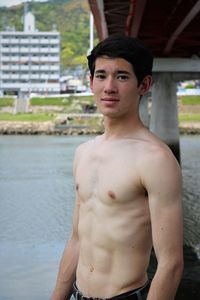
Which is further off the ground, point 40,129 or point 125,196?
point 125,196

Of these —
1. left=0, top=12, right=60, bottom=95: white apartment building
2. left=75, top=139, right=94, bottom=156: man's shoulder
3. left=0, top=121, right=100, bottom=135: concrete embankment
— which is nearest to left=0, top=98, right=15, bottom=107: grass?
left=0, top=121, right=100, bottom=135: concrete embankment

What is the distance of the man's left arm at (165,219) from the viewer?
2215mm

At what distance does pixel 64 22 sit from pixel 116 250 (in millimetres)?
176809

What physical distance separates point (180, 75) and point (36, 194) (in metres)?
8.65

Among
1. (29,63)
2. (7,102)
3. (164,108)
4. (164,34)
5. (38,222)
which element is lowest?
(7,102)

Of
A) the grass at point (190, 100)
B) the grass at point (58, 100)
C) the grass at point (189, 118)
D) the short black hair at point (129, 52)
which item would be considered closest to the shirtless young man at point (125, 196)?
the short black hair at point (129, 52)

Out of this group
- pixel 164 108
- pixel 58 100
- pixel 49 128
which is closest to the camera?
pixel 164 108

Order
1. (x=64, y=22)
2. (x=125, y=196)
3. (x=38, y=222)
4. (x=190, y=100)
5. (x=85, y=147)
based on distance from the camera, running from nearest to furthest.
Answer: (x=125, y=196)
(x=85, y=147)
(x=38, y=222)
(x=190, y=100)
(x=64, y=22)

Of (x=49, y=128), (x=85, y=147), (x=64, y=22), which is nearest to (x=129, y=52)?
(x=85, y=147)

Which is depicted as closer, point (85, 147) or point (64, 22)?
point (85, 147)

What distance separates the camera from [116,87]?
7.82 ft

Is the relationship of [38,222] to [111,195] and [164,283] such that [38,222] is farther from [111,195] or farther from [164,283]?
[164,283]

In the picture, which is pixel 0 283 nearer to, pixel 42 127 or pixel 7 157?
pixel 7 157

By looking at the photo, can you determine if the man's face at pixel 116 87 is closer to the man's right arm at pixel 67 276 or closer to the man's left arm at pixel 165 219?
the man's left arm at pixel 165 219
